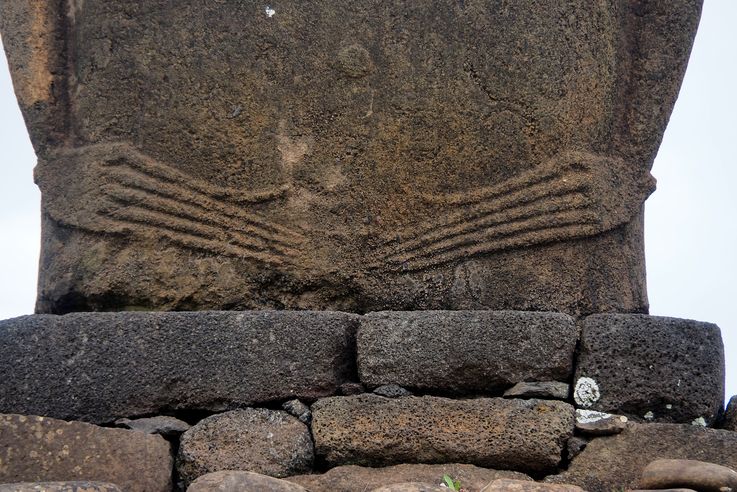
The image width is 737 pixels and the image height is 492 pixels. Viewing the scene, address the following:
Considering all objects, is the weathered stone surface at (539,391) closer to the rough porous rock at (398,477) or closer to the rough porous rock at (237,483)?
the rough porous rock at (398,477)

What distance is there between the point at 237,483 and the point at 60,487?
0.60 metres

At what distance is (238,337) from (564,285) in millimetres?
1324

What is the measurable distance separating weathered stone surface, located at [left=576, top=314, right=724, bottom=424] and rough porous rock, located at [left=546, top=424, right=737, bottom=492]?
0.35 ft

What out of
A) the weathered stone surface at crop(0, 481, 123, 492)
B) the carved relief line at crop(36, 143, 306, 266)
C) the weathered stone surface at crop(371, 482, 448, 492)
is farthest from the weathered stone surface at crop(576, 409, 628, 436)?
the weathered stone surface at crop(0, 481, 123, 492)

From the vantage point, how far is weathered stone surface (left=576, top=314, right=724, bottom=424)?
15.7 ft

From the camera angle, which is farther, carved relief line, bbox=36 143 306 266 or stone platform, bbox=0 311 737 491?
carved relief line, bbox=36 143 306 266

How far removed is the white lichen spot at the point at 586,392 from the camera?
4789mm

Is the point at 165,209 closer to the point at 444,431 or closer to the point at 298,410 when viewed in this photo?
the point at 298,410

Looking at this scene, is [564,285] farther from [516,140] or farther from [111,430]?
[111,430]

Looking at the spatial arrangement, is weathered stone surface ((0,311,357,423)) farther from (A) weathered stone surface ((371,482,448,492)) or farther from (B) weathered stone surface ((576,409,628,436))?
(B) weathered stone surface ((576,409,628,436))

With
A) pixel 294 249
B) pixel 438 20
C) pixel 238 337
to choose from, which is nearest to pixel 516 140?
pixel 438 20

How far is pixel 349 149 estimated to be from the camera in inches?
214

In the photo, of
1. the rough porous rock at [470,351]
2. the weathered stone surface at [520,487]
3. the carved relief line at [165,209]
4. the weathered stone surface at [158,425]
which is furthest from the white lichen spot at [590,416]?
the weathered stone surface at [158,425]

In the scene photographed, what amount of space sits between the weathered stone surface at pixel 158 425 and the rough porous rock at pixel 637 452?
1.36 m
